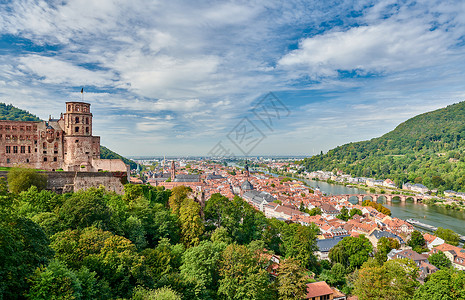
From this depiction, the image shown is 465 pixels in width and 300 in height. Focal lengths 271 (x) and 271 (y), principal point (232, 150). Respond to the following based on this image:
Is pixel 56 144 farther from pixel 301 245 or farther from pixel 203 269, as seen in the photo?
pixel 301 245

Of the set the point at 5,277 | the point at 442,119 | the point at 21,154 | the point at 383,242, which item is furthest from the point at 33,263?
the point at 442,119

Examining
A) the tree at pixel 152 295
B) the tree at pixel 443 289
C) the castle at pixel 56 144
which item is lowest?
the tree at pixel 443 289

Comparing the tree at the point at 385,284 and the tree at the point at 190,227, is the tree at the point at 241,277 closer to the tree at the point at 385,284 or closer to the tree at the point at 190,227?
the tree at the point at 190,227

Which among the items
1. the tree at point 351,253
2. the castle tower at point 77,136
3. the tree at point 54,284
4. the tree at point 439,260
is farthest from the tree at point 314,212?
the tree at point 54,284

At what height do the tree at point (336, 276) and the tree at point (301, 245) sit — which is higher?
the tree at point (301, 245)

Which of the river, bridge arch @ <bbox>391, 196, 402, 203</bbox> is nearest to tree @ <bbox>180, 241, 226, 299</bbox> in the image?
the river

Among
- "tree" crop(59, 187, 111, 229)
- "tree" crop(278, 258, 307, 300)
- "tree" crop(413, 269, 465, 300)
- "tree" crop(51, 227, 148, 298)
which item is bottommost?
"tree" crop(413, 269, 465, 300)

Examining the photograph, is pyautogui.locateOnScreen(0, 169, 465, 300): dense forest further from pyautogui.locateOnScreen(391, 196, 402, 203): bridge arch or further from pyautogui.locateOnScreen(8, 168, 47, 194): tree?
pyautogui.locateOnScreen(391, 196, 402, 203): bridge arch
